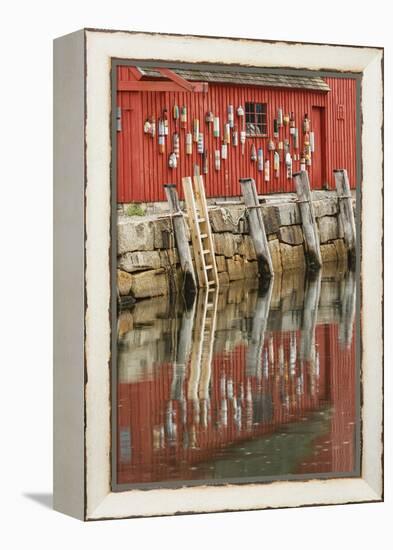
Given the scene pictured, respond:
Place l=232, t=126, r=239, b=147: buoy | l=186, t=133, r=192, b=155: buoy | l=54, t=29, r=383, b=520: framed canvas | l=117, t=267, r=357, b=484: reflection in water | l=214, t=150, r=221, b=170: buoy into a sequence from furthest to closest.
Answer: l=232, t=126, r=239, b=147: buoy < l=214, t=150, r=221, b=170: buoy < l=186, t=133, r=192, b=155: buoy < l=117, t=267, r=357, b=484: reflection in water < l=54, t=29, r=383, b=520: framed canvas

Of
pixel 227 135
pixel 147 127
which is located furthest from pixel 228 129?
pixel 147 127

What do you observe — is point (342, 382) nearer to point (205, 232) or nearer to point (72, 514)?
point (205, 232)

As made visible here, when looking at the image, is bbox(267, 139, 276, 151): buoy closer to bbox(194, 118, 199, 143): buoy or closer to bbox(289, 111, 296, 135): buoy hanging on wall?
bbox(289, 111, 296, 135): buoy hanging on wall

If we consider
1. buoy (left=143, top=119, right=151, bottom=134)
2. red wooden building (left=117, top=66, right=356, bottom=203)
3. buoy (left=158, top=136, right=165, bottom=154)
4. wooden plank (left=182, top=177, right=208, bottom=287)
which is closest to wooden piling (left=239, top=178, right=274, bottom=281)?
red wooden building (left=117, top=66, right=356, bottom=203)

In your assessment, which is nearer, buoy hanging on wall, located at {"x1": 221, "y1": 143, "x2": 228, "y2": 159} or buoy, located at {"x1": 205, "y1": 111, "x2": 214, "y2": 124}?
buoy, located at {"x1": 205, "y1": 111, "x2": 214, "y2": 124}

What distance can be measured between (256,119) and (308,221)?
69cm

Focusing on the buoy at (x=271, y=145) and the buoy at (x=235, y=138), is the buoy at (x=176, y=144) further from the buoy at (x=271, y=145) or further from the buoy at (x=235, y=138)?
the buoy at (x=271, y=145)

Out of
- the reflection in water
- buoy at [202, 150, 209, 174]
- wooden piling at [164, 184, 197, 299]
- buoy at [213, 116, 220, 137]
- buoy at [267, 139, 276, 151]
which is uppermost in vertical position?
buoy at [213, 116, 220, 137]

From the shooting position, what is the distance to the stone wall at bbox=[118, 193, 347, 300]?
919cm

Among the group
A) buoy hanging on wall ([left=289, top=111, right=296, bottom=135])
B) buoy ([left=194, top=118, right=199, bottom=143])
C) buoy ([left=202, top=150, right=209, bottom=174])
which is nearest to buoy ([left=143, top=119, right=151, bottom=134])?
buoy ([left=194, top=118, right=199, bottom=143])

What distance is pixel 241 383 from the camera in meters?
9.41

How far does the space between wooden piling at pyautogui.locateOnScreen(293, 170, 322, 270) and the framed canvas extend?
1 centimetres

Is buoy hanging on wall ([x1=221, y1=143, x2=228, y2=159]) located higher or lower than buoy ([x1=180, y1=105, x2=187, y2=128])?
lower

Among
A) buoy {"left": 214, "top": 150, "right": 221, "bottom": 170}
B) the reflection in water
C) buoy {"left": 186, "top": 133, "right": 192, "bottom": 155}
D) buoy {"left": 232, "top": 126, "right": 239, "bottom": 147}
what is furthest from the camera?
buoy {"left": 232, "top": 126, "right": 239, "bottom": 147}
